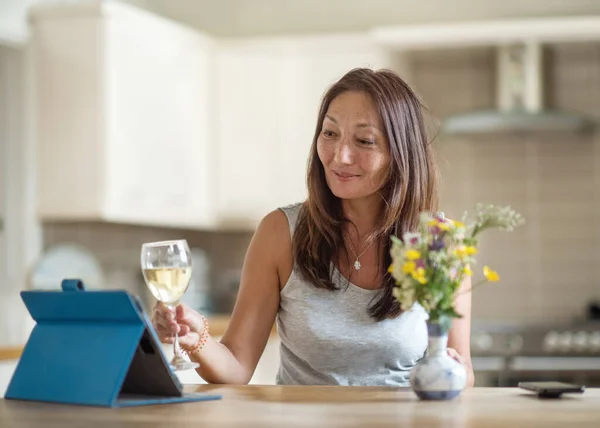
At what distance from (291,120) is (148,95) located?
0.78 meters

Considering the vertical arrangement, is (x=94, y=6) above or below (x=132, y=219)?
above

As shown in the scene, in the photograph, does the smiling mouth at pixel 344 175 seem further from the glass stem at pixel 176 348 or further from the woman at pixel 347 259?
the glass stem at pixel 176 348

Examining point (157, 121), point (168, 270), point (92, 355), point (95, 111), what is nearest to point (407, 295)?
point (168, 270)

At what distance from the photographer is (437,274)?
1.54m

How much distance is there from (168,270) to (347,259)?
592mm

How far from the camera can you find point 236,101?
4926mm

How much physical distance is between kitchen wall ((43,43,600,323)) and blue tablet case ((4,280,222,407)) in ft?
10.6

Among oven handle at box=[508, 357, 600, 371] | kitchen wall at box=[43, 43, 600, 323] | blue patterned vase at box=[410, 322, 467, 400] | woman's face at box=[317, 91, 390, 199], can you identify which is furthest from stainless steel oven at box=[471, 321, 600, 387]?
blue patterned vase at box=[410, 322, 467, 400]

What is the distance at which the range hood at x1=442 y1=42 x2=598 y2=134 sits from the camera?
15.1 ft

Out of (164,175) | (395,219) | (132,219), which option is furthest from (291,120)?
(395,219)

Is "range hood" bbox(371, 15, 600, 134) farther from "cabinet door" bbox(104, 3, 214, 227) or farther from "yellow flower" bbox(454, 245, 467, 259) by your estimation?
"yellow flower" bbox(454, 245, 467, 259)

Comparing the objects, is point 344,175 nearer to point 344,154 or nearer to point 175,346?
point 344,154

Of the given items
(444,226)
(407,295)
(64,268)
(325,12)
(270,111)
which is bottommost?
(64,268)

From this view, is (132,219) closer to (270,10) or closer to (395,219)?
(270,10)
